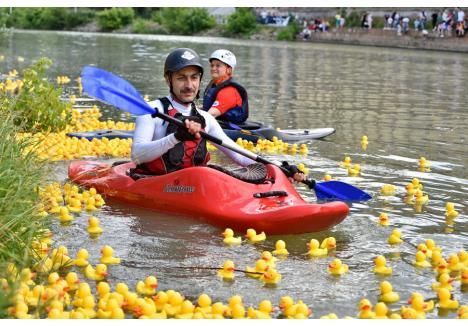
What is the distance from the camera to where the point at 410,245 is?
5641 millimetres

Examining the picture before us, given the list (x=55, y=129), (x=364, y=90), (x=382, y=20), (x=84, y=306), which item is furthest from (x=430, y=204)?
(x=382, y=20)

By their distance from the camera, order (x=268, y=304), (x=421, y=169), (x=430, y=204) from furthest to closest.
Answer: (x=421, y=169) < (x=430, y=204) < (x=268, y=304)

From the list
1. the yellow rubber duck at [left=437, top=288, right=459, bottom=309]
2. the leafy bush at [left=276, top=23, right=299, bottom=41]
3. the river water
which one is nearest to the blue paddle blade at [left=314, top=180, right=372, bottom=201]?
the river water

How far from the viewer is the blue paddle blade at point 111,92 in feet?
20.5

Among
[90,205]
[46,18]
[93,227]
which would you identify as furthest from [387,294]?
[46,18]

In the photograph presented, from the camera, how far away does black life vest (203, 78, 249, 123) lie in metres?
9.67

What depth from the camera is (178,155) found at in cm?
660

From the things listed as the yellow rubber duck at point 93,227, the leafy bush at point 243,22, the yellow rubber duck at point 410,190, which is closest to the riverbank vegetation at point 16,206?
the yellow rubber duck at point 93,227

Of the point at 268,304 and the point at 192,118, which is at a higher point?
the point at 192,118

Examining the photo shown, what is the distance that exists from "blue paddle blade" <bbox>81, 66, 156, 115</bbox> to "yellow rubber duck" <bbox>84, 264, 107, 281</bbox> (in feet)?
6.04

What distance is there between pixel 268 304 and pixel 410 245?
6.43 feet

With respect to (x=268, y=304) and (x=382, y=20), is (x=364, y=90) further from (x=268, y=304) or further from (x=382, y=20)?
(x=382, y=20)

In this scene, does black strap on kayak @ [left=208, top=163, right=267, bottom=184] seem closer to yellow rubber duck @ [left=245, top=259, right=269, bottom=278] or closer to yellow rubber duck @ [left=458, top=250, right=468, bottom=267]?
yellow rubber duck @ [left=245, top=259, right=269, bottom=278]

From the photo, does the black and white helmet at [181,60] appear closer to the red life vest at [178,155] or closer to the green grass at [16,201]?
the red life vest at [178,155]
